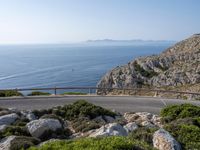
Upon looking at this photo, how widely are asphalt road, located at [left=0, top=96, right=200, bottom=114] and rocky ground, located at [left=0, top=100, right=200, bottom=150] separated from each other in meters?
4.38

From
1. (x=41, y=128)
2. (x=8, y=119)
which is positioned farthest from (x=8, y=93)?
(x=41, y=128)

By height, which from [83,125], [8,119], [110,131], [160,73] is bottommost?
[160,73]

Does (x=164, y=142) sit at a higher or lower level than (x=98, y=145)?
lower

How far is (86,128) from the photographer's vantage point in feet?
44.1

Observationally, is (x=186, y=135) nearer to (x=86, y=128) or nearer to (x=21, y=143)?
(x=86, y=128)

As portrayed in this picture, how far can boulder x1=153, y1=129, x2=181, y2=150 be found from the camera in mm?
9242

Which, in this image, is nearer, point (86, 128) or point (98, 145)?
point (98, 145)

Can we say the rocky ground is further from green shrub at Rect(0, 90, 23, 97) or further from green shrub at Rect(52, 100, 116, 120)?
green shrub at Rect(0, 90, 23, 97)

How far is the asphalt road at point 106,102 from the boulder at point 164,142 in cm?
1096

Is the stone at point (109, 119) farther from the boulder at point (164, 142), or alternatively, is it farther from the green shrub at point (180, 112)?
the boulder at point (164, 142)

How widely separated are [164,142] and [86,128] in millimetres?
4669

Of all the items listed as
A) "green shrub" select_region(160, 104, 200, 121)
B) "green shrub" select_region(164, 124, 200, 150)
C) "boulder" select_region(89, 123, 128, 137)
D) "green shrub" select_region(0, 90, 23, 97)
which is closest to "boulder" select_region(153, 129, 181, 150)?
"green shrub" select_region(164, 124, 200, 150)

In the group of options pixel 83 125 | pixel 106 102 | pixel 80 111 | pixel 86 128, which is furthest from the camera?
pixel 106 102

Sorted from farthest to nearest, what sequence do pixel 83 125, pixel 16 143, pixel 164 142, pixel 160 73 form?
pixel 160 73
pixel 83 125
pixel 16 143
pixel 164 142
